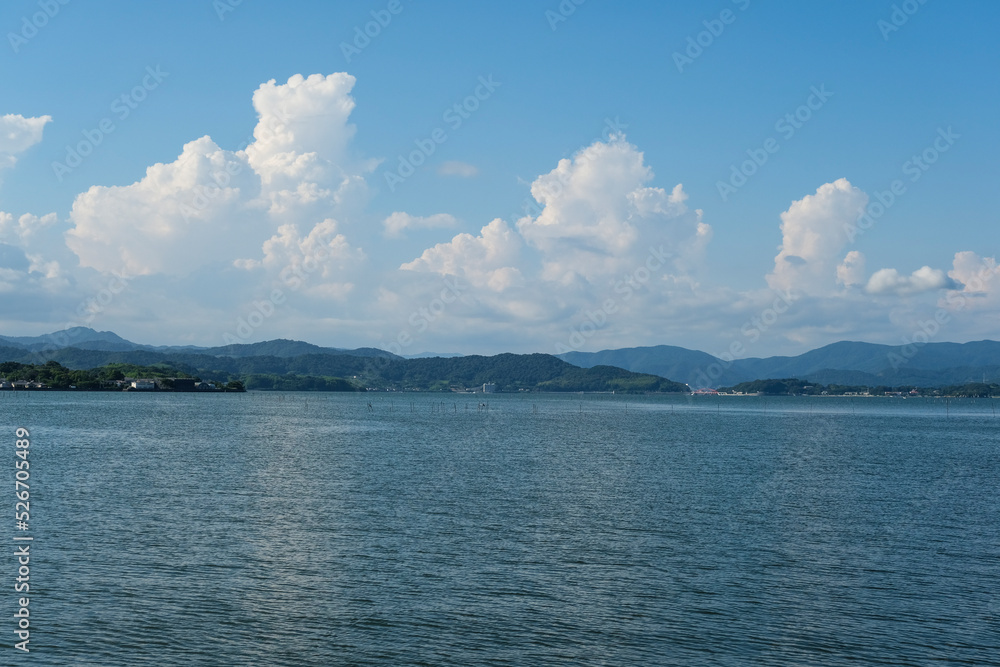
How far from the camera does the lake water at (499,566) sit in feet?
89.9

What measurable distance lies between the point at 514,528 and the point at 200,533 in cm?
1779

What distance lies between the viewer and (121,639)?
27141 millimetres

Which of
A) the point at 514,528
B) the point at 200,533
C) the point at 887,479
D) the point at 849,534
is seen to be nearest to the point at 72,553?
the point at 200,533

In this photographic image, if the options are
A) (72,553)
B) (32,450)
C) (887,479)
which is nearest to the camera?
(72,553)

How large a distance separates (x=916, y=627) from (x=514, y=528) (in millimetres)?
22632

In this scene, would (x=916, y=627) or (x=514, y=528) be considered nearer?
(x=916, y=627)

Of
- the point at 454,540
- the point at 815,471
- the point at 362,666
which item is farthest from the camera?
the point at 815,471

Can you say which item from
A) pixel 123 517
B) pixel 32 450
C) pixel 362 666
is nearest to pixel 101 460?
pixel 32 450

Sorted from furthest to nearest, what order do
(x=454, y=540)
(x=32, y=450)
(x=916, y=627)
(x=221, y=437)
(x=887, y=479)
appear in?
(x=221, y=437) → (x=32, y=450) → (x=887, y=479) → (x=454, y=540) → (x=916, y=627)

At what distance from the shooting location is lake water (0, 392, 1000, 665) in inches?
1079

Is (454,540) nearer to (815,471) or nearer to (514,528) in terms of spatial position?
(514,528)

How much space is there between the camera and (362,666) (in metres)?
25.5

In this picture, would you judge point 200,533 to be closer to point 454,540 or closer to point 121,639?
point 454,540

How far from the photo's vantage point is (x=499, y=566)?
3744cm
